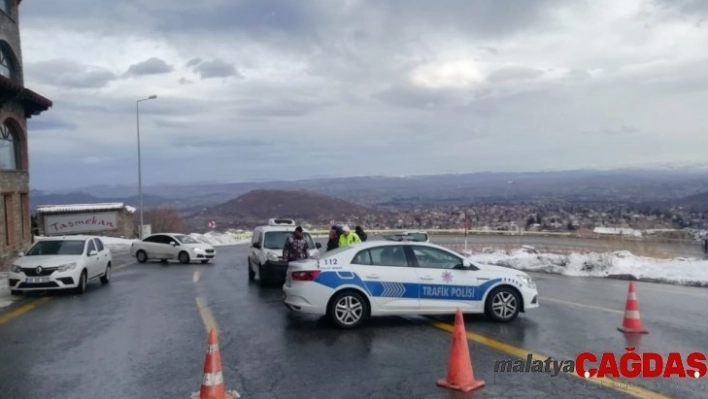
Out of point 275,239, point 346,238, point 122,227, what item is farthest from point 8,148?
point 122,227

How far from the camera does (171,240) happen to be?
31406 mm

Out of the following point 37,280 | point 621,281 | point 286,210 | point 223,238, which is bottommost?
point 223,238

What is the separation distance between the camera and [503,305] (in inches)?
419

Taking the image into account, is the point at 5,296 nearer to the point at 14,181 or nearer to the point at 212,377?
the point at 212,377

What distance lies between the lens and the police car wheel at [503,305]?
34.8 ft

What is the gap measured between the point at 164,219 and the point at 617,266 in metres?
54.9

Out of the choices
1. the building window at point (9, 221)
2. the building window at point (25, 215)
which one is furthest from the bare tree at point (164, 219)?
the building window at point (9, 221)

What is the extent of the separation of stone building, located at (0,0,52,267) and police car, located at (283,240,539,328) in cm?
1939

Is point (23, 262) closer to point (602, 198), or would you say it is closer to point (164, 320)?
point (164, 320)

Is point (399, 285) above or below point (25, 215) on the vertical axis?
below

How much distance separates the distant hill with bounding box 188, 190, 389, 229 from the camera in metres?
49.5

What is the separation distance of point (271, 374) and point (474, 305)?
14.0 feet

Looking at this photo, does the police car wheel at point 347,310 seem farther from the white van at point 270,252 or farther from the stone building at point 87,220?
the stone building at point 87,220

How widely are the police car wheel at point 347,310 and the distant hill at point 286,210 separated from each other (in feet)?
116
